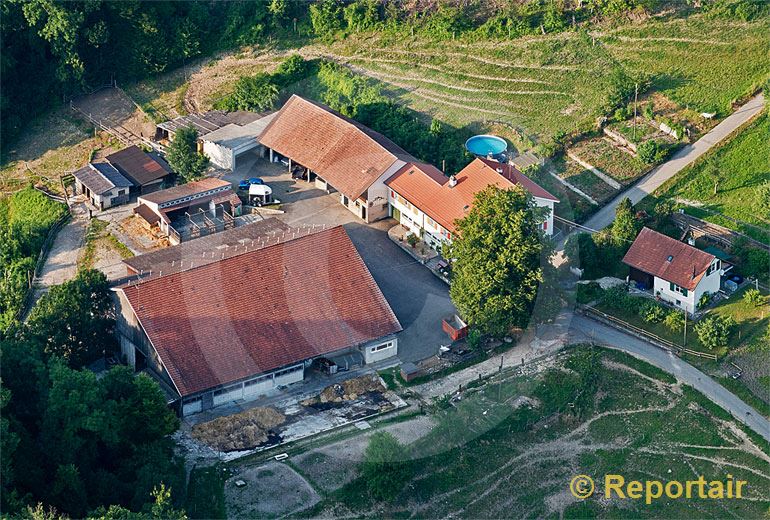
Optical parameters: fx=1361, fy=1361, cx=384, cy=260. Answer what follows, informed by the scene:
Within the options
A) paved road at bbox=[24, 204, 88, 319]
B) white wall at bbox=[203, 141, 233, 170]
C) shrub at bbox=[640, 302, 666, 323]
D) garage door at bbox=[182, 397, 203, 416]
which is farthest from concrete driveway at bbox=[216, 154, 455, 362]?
garage door at bbox=[182, 397, 203, 416]

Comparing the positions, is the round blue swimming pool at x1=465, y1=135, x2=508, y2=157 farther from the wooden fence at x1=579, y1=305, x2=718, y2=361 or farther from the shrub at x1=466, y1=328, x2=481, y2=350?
the shrub at x1=466, y1=328, x2=481, y2=350

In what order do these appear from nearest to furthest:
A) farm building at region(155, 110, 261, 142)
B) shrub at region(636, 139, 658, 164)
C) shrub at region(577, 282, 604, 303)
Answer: shrub at region(577, 282, 604, 303) → shrub at region(636, 139, 658, 164) → farm building at region(155, 110, 261, 142)

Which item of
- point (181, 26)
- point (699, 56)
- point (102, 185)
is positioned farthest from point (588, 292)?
point (181, 26)

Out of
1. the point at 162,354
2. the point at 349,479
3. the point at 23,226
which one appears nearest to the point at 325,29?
the point at 23,226

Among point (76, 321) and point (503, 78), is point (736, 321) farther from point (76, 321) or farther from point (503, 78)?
point (76, 321)

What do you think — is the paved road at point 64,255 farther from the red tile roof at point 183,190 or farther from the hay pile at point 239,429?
the hay pile at point 239,429

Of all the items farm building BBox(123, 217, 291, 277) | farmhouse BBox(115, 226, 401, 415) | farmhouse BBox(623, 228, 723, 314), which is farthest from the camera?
farmhouse BBox(623, 228, 723, 314)
